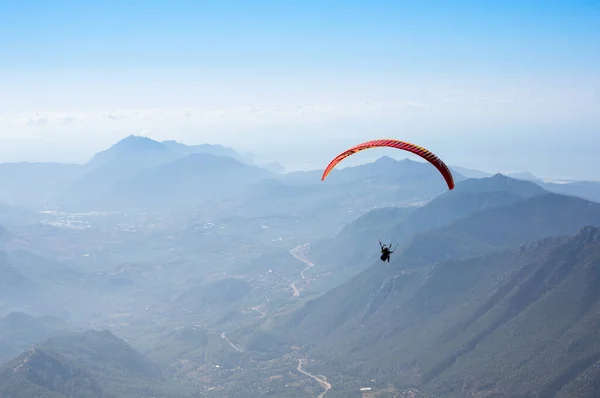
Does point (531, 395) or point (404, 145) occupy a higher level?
point (404, 145)

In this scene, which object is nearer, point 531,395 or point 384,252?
point 384,252

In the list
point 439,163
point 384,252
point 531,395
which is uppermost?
point 439,163

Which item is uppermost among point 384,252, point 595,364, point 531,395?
point 384,252

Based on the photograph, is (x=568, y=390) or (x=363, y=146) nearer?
(x=363, y=146)

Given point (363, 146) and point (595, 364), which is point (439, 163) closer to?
point (363, 146)

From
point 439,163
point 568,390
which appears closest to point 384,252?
point 439,163

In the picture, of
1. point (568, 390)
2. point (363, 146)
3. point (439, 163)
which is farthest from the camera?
point (568, 390)

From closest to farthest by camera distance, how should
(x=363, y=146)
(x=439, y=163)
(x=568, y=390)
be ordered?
(x=439, y=163), (x=363, y=146), (x=568, y=390)

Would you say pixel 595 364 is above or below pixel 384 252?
below

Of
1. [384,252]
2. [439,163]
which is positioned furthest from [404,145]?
[384,252]

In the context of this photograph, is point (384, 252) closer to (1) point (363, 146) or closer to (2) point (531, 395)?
(1) point (363, 146)
